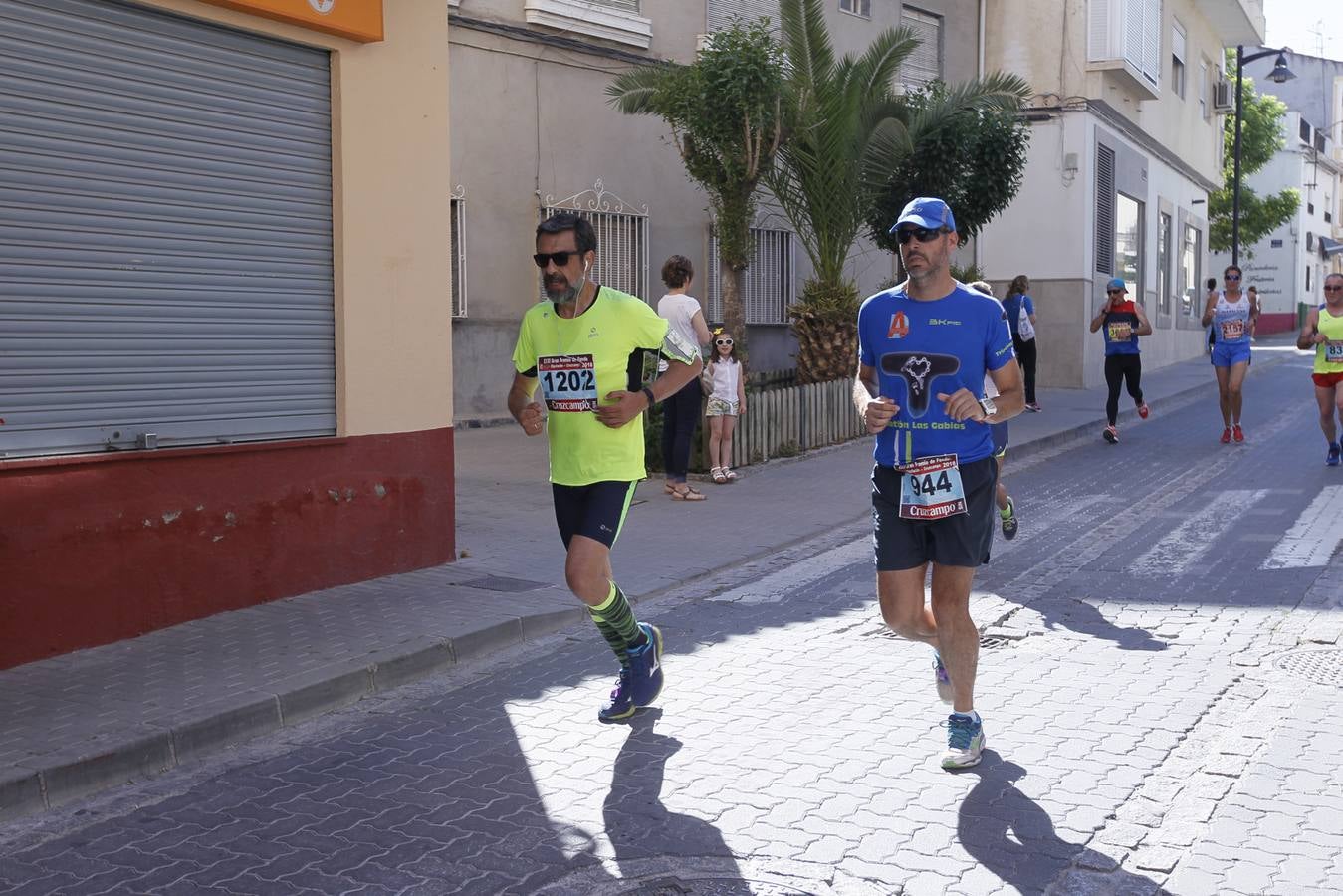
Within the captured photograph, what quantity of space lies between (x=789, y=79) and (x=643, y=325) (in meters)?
11.1

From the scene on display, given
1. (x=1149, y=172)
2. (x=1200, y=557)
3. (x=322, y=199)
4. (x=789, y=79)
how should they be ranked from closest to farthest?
(x=322, y=199), (x=1200, y=557), (x=789, y=79), (x=1149, y=172)

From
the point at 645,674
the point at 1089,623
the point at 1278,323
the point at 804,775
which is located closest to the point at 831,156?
the point at 1089,623

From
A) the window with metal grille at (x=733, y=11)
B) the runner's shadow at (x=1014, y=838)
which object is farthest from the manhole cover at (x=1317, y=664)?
the window with metal grille at (x=733, y=11)

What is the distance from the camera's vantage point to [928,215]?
481cm

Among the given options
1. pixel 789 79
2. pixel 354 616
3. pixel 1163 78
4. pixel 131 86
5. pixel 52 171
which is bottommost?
pixel 354 616

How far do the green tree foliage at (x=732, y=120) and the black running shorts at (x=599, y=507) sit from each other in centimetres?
860

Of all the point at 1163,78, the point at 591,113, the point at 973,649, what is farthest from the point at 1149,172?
the point at 973,649

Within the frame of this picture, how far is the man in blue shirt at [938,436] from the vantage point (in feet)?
15.8

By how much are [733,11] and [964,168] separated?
418 cm

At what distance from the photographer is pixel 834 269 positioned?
53.3 ft

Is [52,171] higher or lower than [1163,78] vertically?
lower

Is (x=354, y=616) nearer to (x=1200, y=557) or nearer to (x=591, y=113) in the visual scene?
(x=1200, y=557)

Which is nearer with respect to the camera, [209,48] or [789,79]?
[209,48]

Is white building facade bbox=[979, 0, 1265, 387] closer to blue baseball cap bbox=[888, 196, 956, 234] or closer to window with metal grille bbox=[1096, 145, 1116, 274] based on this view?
window with metal grille bbox=[1096, 145, 1116, 274]
